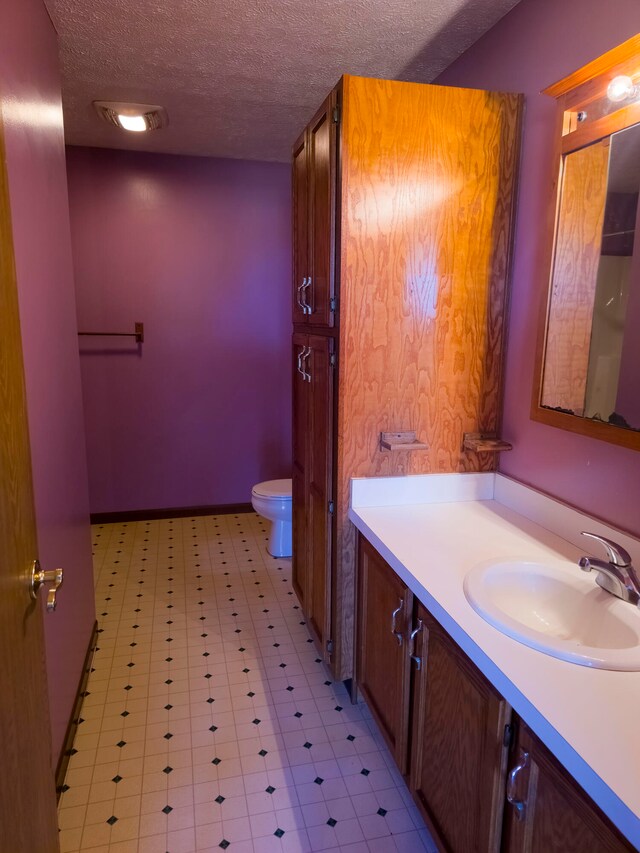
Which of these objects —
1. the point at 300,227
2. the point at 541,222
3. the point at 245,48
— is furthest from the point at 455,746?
the point at 245,48

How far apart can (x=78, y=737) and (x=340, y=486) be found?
1267 millimetres

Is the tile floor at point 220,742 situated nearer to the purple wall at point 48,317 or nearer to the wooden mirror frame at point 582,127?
the purple wall at point 48,317

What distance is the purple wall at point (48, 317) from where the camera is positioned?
5.00ft

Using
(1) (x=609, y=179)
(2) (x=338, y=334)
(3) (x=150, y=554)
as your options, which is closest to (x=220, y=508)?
(3) (x=150, y=554)

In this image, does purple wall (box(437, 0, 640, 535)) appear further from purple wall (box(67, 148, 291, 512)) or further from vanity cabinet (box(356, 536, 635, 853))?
purple wall (box(67, 148, 291, 512))

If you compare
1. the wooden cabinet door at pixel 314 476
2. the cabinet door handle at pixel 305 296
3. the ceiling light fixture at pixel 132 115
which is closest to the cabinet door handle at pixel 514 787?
the wooden cabinet door at pixel 314 476

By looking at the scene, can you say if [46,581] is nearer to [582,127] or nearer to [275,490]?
[582,127]

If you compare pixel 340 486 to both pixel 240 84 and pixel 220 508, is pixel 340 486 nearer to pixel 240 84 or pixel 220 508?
pixel 240 84

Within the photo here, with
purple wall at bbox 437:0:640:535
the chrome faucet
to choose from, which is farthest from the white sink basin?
purple wall at bbox 437:0:640:535

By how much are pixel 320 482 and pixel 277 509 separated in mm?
1168

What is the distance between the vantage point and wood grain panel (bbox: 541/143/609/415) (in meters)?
1.47

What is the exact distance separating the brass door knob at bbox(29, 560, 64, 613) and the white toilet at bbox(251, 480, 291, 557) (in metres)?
2.12

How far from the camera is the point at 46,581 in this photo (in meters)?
1.08

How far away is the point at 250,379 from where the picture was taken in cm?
395
